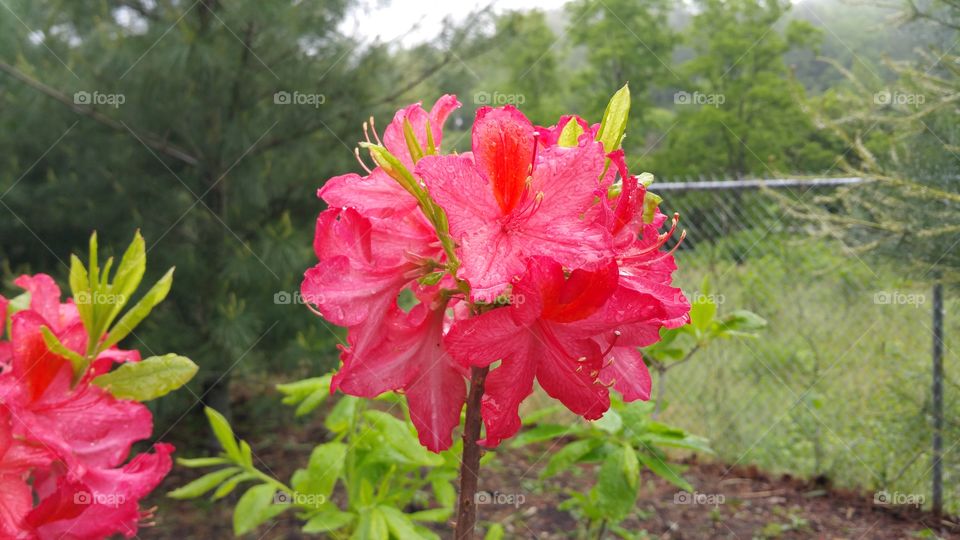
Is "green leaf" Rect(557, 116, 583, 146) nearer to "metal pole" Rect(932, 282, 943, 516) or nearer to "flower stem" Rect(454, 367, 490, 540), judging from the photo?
"flower stem" Rect(454, 367, 490, 540)

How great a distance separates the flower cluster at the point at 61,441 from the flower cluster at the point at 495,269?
0.43 metres

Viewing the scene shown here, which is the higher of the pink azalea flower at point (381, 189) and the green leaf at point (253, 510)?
the pink azalea flower at point (381, 189)

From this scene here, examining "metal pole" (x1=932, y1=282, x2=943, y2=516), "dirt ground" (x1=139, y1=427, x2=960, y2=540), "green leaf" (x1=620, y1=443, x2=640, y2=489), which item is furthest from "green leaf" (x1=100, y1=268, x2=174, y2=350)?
"metal pole" (x1=932, y1=282, x2=943, y2=516)

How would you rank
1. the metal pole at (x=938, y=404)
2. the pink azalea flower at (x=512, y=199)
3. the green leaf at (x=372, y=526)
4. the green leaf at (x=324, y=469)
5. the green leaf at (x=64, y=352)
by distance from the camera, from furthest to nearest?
the metal pole at (x=938, y=404)
the green leaf at (x=324, y=469)
the green leaf at (x=372, y=526)
the green leaf at (x=64, y=352)
the pink azalea flower at (x=512, y=199)

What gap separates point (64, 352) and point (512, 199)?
0.60 meters

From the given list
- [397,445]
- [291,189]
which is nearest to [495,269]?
[397,445]

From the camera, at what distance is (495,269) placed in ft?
2.12

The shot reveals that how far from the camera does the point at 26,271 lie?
4.05 metres

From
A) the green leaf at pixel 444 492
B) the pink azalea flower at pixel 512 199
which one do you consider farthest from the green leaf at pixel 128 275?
the green leaf at pixel 444 492

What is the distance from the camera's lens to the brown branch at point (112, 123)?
11.8 ft

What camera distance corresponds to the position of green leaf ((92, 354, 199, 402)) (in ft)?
3.19

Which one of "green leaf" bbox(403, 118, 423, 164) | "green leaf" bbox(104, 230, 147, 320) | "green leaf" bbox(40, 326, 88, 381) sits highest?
"green leaf" bbox(403, 118, 423, 164)

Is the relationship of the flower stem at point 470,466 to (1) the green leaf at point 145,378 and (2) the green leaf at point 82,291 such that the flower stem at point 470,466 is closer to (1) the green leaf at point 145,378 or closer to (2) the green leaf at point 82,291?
(1) the green leaf at point 145,378

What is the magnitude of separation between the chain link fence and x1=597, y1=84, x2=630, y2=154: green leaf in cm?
300
